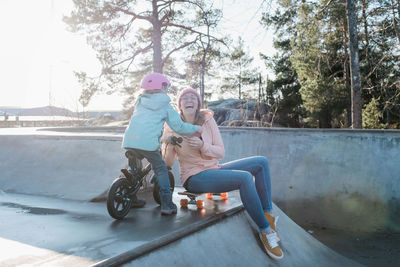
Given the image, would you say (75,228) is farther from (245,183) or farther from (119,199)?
(245,183)

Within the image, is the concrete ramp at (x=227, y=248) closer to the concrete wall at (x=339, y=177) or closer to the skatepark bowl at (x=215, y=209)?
the skatepark bowl at (x=215, y=209)

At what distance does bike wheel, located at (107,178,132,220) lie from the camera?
296 cm

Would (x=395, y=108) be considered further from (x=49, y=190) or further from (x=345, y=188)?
(x=49, y=190)

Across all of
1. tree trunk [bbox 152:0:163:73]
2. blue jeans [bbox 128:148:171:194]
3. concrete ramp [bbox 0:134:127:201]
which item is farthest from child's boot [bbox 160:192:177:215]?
tree trunk [bbox 152:0:163:73]

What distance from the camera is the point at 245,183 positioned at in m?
2.84

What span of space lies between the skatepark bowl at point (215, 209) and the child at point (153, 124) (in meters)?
0.62

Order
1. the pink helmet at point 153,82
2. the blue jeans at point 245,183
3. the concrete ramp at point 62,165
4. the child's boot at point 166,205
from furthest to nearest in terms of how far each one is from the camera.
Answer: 1. the concrete ramp at point 62,165
2. the child's boot at point 166,205
3. the pink helmet at point 153,82
4. the blue jeans at point 245,183

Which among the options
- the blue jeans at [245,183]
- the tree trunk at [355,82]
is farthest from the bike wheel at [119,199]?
the tree trunk at [355,82]

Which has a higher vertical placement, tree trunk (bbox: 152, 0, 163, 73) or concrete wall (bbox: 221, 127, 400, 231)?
tree trunk (bbox: 152, 0, 163, 73)

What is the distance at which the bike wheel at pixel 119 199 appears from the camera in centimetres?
296

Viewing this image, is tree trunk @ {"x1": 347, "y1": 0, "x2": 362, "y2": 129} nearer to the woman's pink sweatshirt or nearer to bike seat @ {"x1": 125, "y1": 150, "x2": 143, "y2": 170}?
the woman's pink sweatshirt

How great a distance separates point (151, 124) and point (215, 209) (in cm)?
117

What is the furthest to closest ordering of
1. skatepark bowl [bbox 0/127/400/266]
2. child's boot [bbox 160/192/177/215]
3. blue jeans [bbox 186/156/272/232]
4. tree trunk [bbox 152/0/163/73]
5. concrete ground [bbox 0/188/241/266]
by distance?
tree trunk [bbox 152/0/163/73] < child's boot [bbox 160/192/177/215] < blue jeans [bbox 186/156/272/232] < skatepark bowl [bbox 0/127/400/266] < concrete ground [bbox 0/188/241/266]

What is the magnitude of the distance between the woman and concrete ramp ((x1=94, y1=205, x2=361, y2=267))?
0.20 meters
